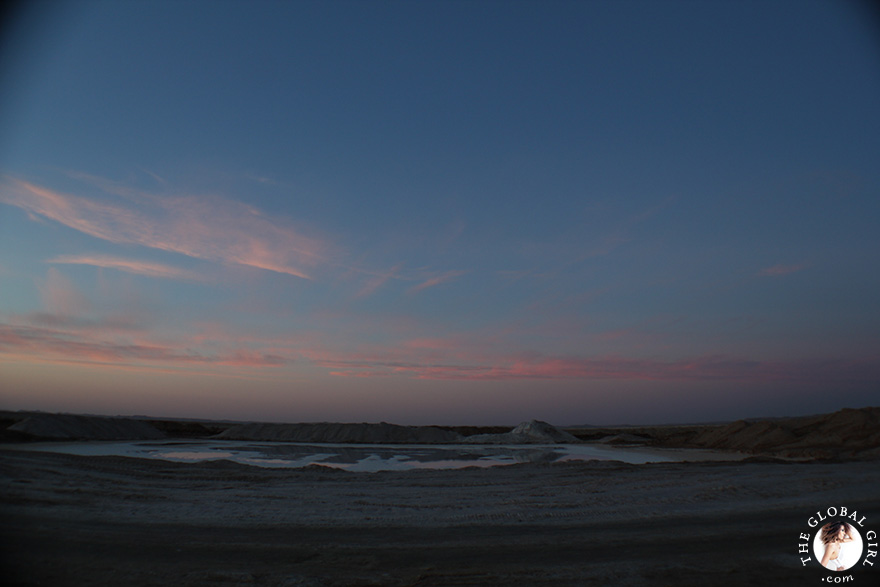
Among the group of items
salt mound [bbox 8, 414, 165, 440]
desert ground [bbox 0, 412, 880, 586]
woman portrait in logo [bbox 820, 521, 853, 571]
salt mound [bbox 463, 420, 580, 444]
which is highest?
woman portrait in logo [bbox 820, 521, 853, 571]

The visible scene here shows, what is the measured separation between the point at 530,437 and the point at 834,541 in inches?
1710

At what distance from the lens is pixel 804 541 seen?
325 inches

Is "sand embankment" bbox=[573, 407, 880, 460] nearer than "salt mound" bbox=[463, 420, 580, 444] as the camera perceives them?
Yes

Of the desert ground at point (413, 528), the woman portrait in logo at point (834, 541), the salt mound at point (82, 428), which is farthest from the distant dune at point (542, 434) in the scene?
the woman portrait in logo at point (834, 541)

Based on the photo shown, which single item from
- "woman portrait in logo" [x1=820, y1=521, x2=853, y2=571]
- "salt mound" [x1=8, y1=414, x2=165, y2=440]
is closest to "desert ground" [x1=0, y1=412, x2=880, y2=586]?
"woman portrait in logo" [x1=820, y1=521, x2=853, y2=571]

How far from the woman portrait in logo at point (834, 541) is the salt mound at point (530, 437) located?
38937 millimetres

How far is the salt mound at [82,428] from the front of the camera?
35.8 m

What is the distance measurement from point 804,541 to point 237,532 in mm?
9831

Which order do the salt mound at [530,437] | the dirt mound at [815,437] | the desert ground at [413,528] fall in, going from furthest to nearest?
the salt mound at [530,437] → the dirt mound at [815,437] → the desert ground at [413,528]

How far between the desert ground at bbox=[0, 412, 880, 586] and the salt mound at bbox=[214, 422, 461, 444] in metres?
32.3

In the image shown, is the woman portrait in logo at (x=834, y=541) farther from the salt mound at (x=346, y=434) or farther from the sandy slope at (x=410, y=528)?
the salt mound at (x=346, y=434)

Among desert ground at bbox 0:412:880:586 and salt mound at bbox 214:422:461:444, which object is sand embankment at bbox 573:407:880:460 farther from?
salt mound at bbox 214:422:461:444

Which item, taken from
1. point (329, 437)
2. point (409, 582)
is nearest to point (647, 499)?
point (409, 582)

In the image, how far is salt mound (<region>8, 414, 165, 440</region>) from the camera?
35.8 metres
